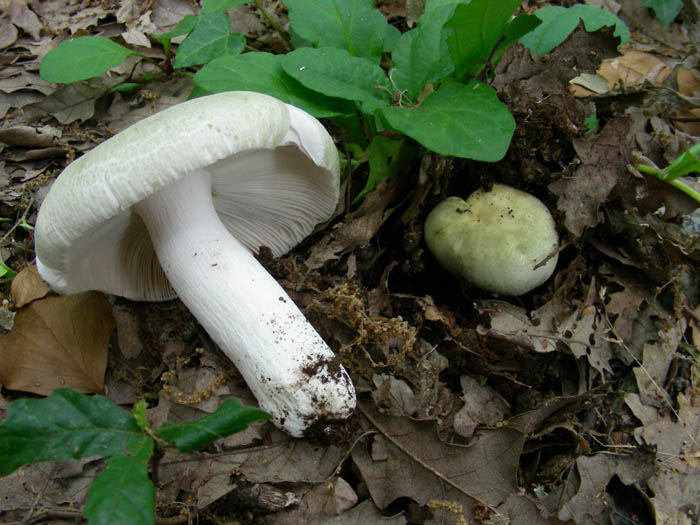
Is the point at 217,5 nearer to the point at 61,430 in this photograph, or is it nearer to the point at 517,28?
the point at 517,28

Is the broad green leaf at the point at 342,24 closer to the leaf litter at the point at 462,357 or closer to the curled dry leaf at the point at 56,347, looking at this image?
the leaf litter at the point at 462,357

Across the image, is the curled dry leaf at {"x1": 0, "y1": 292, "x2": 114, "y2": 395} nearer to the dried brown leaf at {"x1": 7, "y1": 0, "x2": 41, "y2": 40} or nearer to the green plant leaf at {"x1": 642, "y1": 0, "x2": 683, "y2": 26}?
the dried brown leaf at {"x1": 7, "y1": 0, "x2": 41, "y2": 40}

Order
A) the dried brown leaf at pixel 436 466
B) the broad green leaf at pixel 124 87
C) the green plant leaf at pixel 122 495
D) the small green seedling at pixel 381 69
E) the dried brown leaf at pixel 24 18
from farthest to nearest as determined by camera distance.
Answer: the dried brown leaf at pixel 24 18, the broad green leaf at pixel 124 87, the small green seedling at pixel 381 69, the dried brown leaf at pixel 436 466, the green plant leaf at pixel 122 495

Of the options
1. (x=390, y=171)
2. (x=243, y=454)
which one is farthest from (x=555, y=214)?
(x=243, y=454)

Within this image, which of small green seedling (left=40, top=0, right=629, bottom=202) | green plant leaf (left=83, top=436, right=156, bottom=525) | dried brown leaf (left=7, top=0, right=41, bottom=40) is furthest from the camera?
dried brown leaf (left=7, top=0, right=41, bottom=40)

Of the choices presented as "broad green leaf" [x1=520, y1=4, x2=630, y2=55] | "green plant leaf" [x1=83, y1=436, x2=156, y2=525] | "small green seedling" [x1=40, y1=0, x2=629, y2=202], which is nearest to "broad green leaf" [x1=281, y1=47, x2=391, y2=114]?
"small green seedling" [x1=40, y1=0, x2=629, y2=202]

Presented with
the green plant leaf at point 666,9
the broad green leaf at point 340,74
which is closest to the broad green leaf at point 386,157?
the broad green leaf at point 340,74
